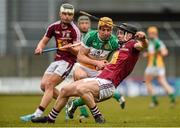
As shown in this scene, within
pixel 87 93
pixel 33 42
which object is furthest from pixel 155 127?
pixel 33 42

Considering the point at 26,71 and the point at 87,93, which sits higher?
the point at 87,93

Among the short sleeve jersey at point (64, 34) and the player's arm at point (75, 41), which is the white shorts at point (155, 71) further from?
the player's arm at point (75, 41)

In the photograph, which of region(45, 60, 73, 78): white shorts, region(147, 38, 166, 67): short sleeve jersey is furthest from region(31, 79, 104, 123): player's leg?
Answer: region(147, 38, 166, 67): short sleeve jersey

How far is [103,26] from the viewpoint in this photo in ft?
47.8

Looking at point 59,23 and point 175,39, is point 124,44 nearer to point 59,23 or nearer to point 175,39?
point 59,23

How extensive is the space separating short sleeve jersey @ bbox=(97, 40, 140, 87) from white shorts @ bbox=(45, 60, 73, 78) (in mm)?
1678

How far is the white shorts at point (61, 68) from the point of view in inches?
628

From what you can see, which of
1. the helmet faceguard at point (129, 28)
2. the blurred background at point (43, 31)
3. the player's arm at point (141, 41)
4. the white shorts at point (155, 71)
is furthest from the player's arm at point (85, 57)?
the blurred background at point (43, 31)

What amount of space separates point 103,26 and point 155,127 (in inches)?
91.5

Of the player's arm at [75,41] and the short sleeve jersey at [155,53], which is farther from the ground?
the player's arm at [75,41]

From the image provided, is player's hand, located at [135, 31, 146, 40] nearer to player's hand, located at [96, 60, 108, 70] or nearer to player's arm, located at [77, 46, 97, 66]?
player's hand, located at [96, 60, 108, 70]

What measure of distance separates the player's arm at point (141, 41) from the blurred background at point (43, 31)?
1905 centimetres

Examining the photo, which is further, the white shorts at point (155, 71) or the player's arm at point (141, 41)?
the white shorts at point (155, 71)

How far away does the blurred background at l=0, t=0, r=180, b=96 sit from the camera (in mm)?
33719
